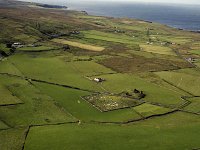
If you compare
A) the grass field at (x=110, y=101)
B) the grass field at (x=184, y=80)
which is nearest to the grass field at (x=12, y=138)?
the grass field at (x=110, y=101)

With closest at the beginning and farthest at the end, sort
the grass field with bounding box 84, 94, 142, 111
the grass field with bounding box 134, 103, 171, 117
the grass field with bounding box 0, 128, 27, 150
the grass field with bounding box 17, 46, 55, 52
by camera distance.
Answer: the grass field with bounding box 0, 128, 27, 150 → the grass field with bounding box 134, 103, 171, 117 → the grass field with bounding box 84, 94, 142, 111 → the grass field with bounding box 17, 46, 55, 52

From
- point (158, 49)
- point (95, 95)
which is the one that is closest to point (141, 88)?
point (95, 95)

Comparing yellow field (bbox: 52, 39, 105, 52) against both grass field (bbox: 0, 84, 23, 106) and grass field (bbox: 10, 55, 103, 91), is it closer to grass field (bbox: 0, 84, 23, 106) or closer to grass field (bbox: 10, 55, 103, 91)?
grass field (bbox: 10, 55, 103, 91)

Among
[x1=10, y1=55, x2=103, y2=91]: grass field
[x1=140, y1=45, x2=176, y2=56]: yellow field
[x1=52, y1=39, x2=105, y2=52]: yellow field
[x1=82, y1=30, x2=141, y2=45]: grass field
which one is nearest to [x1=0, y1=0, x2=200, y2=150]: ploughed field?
[x1=52, y1=39, x2=105, y2=52]: yellow field

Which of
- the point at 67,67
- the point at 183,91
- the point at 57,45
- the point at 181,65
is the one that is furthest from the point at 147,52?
the point at 183,91

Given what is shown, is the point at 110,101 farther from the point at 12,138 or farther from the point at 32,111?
the point at 12,138

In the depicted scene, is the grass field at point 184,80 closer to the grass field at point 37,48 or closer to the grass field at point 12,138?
the grass field at point 37,48
